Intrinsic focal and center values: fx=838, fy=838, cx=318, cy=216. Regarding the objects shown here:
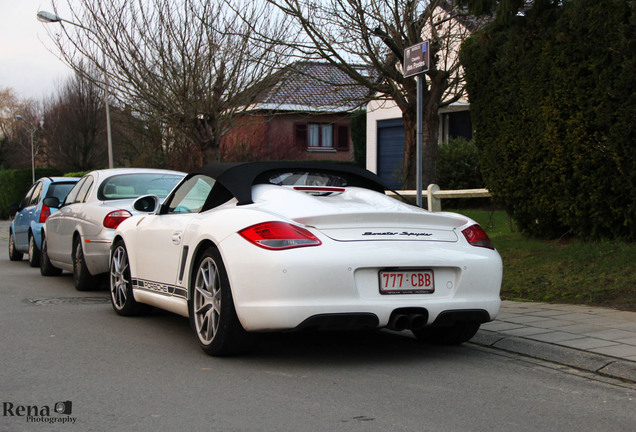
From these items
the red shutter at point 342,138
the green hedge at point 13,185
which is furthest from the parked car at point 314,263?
the green hedge at point 13,185

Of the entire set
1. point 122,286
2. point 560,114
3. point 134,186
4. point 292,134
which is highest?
point 292,134

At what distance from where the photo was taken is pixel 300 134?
46.0m

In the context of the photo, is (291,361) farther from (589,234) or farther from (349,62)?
(349,62)

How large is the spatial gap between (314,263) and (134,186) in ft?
19.2

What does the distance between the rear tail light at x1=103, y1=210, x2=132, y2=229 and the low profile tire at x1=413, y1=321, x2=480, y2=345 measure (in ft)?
14.5

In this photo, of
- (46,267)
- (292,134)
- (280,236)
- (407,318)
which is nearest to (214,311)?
(280,236)

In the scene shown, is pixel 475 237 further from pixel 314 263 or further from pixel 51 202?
pixel 51 202

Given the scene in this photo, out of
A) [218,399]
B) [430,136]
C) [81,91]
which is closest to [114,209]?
[218,399]

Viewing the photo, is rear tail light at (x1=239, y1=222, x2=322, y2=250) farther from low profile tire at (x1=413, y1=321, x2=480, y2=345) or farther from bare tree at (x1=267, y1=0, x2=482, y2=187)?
bare tree at (x1=267, y1=0, x2=482, y2=187)

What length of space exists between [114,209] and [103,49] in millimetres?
10244

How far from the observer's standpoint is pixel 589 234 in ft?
33.8

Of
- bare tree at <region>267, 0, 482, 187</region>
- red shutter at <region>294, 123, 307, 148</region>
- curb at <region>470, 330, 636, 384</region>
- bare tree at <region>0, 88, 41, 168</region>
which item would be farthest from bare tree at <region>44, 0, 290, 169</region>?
bare tree at <region>0, 88, 41, 168</region>

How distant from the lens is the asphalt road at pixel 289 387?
173 inches

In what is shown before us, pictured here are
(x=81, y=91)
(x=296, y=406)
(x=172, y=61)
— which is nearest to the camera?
(x=296, y=406)
